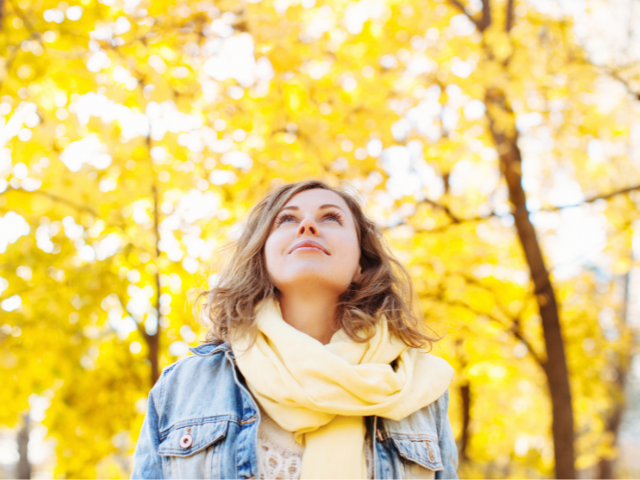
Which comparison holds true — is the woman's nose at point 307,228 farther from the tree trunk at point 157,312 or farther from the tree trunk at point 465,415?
the tree trunk at point 465,415

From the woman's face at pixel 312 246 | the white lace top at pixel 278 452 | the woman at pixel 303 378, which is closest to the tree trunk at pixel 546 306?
the woman's face at pixel 312 246

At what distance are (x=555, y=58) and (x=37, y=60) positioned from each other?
153 inches

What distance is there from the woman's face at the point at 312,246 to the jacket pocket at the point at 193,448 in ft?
1.76

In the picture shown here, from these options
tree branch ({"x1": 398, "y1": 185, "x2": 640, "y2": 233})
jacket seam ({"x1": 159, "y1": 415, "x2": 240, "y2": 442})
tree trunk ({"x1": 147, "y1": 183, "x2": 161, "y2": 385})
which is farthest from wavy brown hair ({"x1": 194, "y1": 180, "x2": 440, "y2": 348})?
tree branch ({"x1": 398, "y1": 185, "x2": 640, "y2": 233})

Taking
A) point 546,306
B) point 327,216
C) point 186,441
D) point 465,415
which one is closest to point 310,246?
point 327,216

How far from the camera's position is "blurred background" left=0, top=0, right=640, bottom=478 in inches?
115

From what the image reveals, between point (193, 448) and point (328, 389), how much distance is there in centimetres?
46

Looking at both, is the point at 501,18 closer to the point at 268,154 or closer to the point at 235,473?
the point at 268,154

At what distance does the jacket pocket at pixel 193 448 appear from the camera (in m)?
1.50

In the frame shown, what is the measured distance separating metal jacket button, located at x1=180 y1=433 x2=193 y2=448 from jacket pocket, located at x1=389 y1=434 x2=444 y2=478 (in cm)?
64

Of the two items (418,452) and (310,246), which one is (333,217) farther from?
(418,452)

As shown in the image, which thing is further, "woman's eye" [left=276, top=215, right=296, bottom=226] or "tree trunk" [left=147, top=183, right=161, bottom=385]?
"tree trunk" [left=147, top=183, right=161, bottom=385]

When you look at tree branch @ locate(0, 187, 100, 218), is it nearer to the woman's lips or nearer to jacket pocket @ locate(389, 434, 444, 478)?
the woman's lips

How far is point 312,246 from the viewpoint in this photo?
175 centimetres
